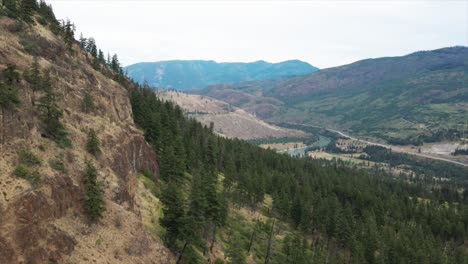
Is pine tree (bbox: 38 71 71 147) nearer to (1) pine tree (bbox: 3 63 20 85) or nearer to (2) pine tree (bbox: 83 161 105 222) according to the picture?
(1) pine tree (bbox: 3 63 20 85)

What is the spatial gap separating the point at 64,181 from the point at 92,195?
13.0 ft

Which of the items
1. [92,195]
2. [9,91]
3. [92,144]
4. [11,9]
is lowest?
[92,195]

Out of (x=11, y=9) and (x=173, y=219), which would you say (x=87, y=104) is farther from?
(x=173, y=219)

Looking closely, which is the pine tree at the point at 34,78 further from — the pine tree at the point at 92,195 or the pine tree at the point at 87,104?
the pine tree at the point at 92,195

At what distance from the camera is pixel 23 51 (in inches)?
2400

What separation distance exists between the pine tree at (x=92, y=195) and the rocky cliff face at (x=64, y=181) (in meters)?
0.90

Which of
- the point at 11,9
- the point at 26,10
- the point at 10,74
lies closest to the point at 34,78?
the point at 10,74

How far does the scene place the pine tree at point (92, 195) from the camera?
48.3 m

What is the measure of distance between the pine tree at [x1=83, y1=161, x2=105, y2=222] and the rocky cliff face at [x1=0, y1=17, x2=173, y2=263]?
0.90m

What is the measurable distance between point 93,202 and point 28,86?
19856 mm

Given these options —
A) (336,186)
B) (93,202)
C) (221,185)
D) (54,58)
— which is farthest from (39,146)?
(336,186)

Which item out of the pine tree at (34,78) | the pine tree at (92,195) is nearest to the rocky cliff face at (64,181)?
the pine tree at (92,195)

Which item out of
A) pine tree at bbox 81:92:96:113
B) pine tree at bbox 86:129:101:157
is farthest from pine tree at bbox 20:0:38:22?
pine tree at bbox 86:129:101:157

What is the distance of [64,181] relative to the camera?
47.1 m
